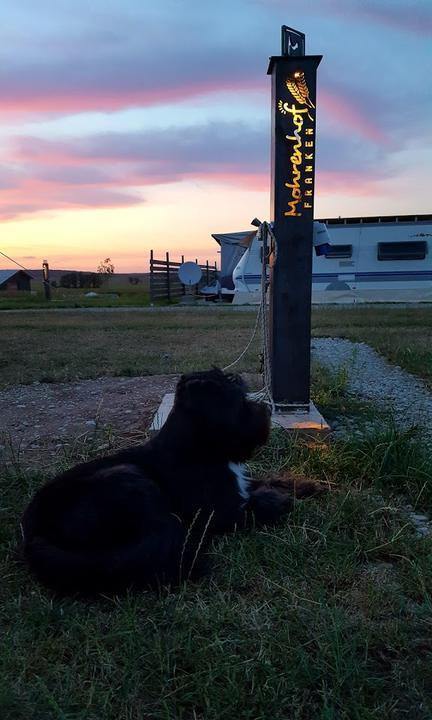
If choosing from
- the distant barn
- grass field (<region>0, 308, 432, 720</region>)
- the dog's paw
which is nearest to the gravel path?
grass field (<region>0, 308, 432, 720</region>)

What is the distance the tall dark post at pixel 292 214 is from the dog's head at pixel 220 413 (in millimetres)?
1633

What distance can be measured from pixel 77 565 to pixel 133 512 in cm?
33

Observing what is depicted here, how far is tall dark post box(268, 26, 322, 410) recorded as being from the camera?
4.34 metres

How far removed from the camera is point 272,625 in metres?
2.22

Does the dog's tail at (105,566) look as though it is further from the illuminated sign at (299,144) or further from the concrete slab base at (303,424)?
the illuminated sign at (299,144)

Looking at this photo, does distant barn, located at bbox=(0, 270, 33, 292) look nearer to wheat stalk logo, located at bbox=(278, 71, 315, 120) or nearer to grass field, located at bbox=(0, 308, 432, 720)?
wheat stalk logo, located at bbox=(278, 71, 315, 120)

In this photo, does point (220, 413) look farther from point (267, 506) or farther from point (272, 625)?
point (272, 625)

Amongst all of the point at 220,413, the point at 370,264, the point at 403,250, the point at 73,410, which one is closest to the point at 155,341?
the point at 73,410

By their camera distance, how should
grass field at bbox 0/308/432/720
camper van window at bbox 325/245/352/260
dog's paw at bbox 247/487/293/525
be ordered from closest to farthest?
grass field at bbox 0/308/432/720
dog's paw at bbox 247/487/293/525
camper van window at bbox 325/245/352/260

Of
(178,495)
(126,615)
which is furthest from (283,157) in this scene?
(126,615)

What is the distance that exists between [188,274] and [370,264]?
8.76 m

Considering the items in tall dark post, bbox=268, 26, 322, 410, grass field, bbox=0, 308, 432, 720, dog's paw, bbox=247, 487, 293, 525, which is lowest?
grass field, bbox=0, 308, 432, 720

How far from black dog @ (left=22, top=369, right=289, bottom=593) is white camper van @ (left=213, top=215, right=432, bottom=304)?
60.9ft

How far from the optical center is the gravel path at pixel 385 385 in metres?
5.18
